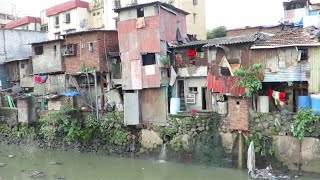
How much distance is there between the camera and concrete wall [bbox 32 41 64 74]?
25.5 m

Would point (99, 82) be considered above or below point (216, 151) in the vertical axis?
above

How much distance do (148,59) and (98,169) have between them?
6.75 meters

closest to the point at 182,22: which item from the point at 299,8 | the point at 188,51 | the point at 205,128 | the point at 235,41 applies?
the point at 188,51

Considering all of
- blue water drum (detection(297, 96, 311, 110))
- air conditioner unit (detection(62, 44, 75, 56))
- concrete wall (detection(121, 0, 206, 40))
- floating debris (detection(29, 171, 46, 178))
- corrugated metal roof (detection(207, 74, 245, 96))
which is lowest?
floating debris (detection(29, 171, 46, 178))

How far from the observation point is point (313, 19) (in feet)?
59.8

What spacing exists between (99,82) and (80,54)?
2252mm

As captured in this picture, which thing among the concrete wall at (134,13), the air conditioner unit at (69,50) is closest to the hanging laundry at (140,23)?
the concrete wall at (134,13)

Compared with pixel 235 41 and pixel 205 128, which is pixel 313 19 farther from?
pixel 205 128

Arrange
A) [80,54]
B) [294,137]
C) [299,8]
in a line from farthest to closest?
[299,8] < [80,54] < [294,137]

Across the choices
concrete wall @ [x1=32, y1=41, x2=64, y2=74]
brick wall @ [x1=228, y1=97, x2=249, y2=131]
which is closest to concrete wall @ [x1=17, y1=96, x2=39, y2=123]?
concrete wall @ [x1=32, y1=41, x2=64, y2=74]

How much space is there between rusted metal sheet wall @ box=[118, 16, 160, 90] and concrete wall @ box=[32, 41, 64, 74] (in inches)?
260

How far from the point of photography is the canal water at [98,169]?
55.8 ft

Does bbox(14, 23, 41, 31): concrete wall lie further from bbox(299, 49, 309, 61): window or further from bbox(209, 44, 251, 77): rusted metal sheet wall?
bbox(299, 49, 309, 61): window

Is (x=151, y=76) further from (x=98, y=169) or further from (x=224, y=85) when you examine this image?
(x=98, y=169)
